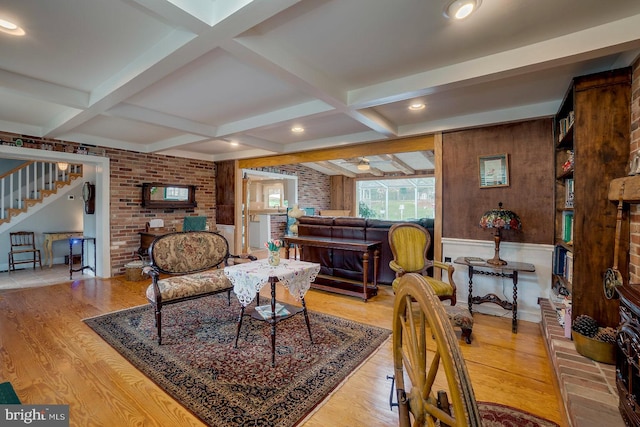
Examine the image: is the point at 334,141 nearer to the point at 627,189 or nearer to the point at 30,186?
the point at 627,189

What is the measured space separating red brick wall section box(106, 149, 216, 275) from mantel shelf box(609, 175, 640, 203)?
6204 mm

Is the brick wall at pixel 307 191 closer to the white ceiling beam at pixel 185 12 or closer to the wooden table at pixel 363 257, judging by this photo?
the wooden table at pixel 363 257

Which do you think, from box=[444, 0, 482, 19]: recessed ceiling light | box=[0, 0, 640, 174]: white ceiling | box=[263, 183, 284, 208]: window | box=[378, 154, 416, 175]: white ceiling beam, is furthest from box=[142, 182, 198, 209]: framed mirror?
box=[444, 0, 482, 19]: recessed ceiling light

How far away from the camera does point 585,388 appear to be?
5.42 feet

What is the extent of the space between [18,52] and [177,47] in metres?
1.36

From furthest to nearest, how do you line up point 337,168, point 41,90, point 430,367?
point 337,168
point 41,90
point 430,367

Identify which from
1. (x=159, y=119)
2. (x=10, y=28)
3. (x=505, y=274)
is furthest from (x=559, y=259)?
(x=10, y=28)

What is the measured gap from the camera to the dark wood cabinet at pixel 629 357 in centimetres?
120

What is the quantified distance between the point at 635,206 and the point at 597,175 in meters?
0.31

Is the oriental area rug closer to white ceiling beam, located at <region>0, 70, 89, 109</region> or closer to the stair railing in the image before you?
white ceiling beam, located at <region>0, 70, 89, 109</region>

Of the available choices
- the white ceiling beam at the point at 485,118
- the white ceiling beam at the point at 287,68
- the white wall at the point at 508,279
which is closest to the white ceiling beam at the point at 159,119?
the white ceiling beam at the point at 287,68

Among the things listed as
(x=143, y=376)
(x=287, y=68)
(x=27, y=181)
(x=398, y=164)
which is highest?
(x=398, y=164)

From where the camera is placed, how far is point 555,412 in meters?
1.80

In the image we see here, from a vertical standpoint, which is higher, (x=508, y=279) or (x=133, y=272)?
(x=508, y=279)
